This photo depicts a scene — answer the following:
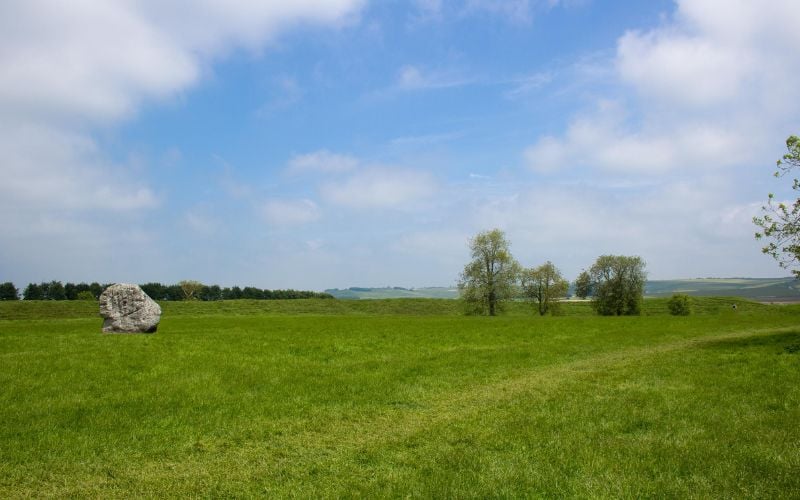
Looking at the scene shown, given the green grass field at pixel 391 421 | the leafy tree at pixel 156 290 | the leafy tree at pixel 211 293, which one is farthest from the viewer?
the leafy tree at pixel 211 293

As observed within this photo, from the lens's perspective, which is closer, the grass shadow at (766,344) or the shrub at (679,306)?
the grass shadow at (766,344)

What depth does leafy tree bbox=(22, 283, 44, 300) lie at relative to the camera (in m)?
116

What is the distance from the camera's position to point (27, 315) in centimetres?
8394

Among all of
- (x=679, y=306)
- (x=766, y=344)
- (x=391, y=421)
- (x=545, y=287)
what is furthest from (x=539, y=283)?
(x=391, y=421)

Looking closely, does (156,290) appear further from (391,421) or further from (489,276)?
(391,421)

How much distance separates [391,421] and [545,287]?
86.0 m

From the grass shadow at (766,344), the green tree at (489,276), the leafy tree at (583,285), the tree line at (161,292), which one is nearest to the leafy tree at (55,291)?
the tree line at (161,292)

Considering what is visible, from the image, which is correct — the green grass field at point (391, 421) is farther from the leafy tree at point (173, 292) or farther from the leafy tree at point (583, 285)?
the leafy tree at point (173, 292)

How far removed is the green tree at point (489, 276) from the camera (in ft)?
273

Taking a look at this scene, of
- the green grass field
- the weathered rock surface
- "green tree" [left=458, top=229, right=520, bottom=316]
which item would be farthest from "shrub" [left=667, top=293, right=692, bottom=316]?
the weathered rock surface

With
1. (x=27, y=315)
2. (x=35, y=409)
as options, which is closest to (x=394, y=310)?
(x=27, y=315)

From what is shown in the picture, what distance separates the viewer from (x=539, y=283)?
95.4 m

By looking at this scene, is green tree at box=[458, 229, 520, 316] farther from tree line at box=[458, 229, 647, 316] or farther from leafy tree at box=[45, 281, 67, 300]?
leafy tree at box=[45, 281, 67, 300]

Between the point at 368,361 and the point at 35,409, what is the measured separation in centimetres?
1359
